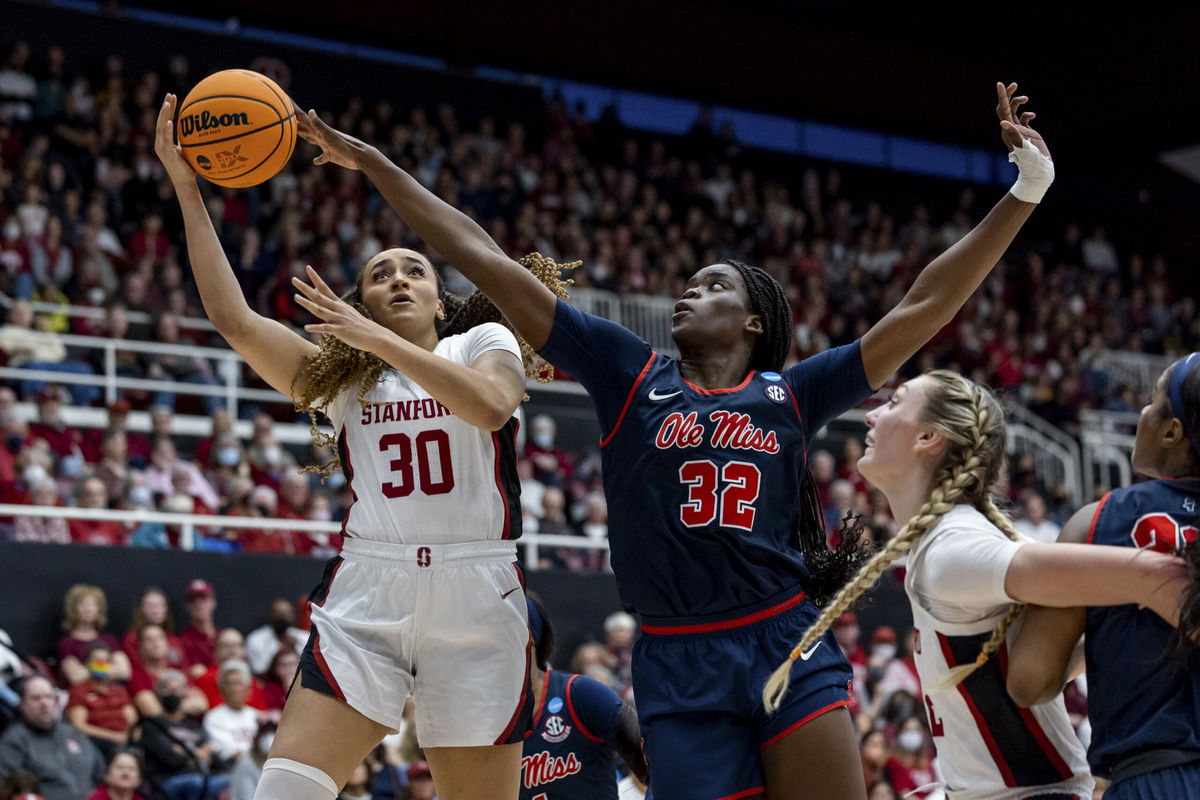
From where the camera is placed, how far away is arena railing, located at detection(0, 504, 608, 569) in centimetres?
925

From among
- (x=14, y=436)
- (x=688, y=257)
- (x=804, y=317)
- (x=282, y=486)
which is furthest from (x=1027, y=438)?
(x=14, y=436)

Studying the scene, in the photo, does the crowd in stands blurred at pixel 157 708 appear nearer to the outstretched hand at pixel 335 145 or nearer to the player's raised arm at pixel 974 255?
the outstretched hand at pixel 335 145

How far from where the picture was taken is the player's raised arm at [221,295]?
4.28m

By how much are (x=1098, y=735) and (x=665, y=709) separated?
1129mm

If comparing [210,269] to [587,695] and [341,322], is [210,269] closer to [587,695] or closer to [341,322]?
[341,322]

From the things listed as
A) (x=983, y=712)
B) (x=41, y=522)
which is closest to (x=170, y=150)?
(x=983, y=712)

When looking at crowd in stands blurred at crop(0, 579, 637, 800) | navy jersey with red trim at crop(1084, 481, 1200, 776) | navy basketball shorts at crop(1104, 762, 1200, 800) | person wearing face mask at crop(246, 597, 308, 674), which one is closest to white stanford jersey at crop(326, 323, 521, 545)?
navy jersey with red trim at crop(1084, 481, 1200, 776)

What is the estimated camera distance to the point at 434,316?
4445mm

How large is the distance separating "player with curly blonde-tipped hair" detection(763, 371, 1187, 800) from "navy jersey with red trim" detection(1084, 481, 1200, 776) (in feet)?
0.35

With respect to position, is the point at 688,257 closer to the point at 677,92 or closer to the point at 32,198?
the point at 677,92

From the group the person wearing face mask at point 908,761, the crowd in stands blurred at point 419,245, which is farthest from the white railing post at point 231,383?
the person wearing face mask at point 908,761

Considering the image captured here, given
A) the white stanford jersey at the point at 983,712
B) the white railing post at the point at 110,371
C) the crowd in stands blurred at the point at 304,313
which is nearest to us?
the white stanford jersey at the point at 983,712

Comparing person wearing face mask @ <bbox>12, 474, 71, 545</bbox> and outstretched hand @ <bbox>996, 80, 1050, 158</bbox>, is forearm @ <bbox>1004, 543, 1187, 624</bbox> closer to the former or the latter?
outstretched hand @ <bbox>996, 80, 1050, 158</bbox>

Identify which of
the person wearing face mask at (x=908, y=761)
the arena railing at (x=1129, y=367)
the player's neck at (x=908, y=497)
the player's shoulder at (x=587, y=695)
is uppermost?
the arena railing at (x=1129, y=367)
